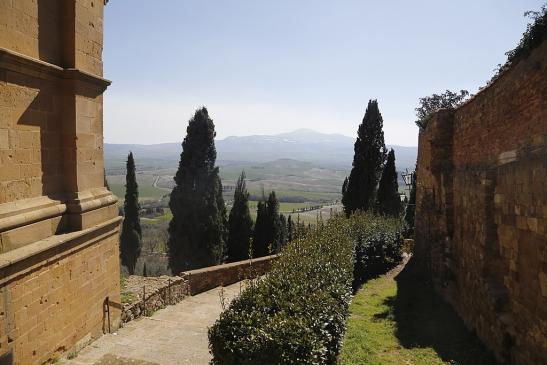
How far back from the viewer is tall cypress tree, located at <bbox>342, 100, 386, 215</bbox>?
23719mm

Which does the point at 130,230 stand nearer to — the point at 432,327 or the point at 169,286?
the point at 169,286

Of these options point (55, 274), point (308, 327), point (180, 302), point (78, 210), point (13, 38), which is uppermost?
point (13, 38)

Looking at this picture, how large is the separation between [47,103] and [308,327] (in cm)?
414

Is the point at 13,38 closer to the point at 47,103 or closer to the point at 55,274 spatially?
the point at 47,103

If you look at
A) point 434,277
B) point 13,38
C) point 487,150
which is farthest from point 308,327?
point 434,277

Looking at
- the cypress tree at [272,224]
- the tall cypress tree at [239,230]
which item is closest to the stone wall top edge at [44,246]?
the cypress tree at [272,224]

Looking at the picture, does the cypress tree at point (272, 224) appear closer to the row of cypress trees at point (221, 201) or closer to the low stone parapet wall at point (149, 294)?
the row of cypress trees at point (221, 201)

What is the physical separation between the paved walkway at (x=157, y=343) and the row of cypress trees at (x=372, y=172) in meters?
16.2

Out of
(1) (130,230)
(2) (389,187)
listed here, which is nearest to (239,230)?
(1) (130,230)

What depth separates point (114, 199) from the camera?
6.47 meters

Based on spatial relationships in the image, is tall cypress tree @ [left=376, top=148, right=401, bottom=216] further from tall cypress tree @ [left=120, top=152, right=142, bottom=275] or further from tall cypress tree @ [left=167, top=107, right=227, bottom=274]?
tall cypress tree @ [left=120, top=152, right=142, bottom=275]

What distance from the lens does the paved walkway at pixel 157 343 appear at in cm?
541

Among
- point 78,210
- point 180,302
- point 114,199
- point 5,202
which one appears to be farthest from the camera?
point 180,302

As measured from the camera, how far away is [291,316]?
15.0ft
